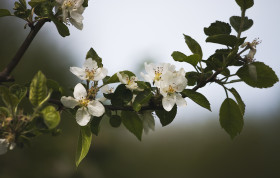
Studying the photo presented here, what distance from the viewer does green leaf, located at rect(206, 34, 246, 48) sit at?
760mm

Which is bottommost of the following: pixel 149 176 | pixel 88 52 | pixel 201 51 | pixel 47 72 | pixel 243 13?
pixel 149 176

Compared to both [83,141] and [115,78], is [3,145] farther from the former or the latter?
[115,78]

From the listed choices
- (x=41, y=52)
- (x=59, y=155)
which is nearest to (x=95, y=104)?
(x=59, y=155)

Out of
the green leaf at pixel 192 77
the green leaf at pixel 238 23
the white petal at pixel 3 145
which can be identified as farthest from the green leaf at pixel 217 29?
the white petal at pixel 3 145

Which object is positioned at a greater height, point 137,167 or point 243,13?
point 243,13

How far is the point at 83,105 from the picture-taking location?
77 centimetres

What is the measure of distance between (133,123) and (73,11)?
0.33 meters

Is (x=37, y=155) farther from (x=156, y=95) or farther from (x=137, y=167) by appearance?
(x=156, y=95)

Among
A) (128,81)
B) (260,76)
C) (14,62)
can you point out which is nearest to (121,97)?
(128,81)

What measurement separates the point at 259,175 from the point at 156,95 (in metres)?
8.52

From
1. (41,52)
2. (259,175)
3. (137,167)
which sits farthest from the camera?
(259,175)

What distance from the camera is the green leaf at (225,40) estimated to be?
0.76 m

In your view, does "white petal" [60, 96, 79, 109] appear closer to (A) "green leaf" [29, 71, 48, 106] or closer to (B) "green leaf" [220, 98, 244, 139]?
(A) "green leaf" [29, 71, 48, 106]

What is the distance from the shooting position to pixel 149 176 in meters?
6.45
